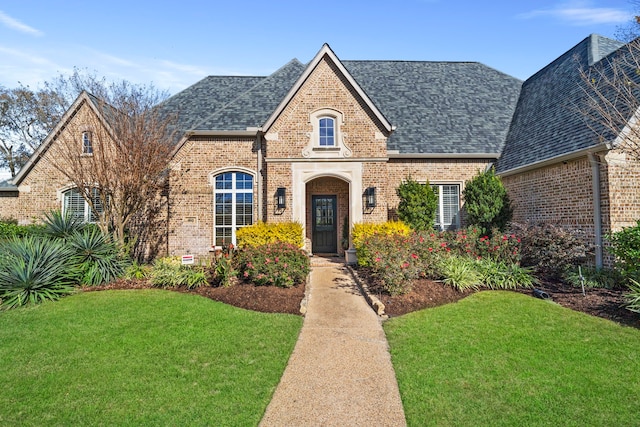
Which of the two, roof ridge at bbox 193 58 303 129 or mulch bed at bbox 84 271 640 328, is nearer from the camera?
mulch bed at bbox 84 271 640 328

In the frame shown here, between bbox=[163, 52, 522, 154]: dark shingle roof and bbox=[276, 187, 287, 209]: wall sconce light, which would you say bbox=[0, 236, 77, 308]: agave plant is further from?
bbox=[163, 52, 522, 154]: dark shingle roof

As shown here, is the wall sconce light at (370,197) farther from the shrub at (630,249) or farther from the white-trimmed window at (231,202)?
the shrub at (630,249)

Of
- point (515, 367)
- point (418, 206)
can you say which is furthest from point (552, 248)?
point (515, 367)

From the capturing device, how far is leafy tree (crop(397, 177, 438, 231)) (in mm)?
11969

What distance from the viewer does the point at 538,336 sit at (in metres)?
5.76

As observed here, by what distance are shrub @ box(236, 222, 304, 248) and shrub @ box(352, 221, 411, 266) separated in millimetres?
1914

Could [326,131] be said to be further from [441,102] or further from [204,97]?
[441,102]

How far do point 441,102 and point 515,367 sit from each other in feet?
46.6

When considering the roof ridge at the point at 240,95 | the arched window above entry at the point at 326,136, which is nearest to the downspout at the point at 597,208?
the arched window above entry at the point at 326,136

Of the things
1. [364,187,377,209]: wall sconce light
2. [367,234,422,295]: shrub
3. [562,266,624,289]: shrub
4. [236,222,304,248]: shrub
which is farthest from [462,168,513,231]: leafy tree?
[236,222,304,248]: shrub

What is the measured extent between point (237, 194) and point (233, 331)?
27.2ft

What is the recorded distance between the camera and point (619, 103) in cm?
982

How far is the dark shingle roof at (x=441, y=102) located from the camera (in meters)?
14.5

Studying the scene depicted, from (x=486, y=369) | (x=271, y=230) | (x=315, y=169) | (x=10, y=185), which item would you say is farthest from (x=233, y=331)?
(x=10, y=185)
